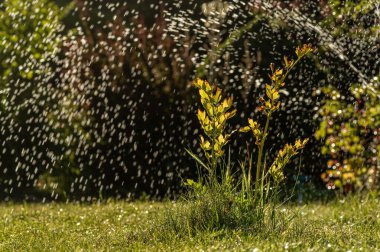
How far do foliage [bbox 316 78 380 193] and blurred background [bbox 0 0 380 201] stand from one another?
0.02 meters

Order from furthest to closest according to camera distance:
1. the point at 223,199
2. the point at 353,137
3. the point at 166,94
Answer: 1. the point at 166,94
2. the point at 353,137
3. the point at 223,199

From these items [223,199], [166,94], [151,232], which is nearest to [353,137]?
[166,94]

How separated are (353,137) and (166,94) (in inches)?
75.4

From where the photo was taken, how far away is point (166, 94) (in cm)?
760

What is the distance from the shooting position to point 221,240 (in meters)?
4.12

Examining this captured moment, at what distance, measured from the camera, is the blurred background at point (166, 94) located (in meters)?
7.55

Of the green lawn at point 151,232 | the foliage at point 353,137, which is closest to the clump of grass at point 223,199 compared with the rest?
the green lawn at point 151,232

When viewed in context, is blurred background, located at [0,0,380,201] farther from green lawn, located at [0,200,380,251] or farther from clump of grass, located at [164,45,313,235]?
clump of grass, located at [164,45,313,235]

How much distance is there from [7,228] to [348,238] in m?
2.38

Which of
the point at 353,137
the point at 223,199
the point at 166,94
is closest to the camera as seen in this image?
the point at 223,199

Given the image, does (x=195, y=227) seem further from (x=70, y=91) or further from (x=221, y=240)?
(x=70, y=91)

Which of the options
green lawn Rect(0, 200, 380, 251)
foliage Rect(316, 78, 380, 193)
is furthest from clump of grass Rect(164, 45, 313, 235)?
foliage Rect(316, 78, 380, 193)

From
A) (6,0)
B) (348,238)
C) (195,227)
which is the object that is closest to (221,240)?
(195,227)

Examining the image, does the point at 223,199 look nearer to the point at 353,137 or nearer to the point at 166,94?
the point at 353,137
